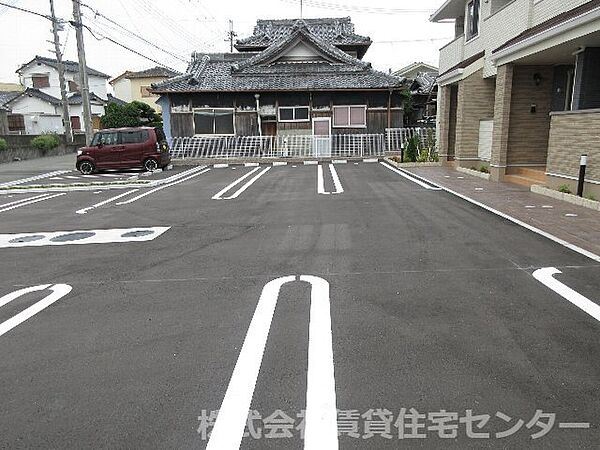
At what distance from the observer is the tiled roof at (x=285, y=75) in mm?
21328

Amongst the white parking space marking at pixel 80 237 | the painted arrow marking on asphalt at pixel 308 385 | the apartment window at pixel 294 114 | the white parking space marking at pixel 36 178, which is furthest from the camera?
the apartment window at pixel 294 114

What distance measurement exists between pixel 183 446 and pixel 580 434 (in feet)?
6.57

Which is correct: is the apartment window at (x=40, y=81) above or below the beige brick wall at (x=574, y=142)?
above

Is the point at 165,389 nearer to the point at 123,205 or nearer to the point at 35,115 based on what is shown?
the point at 123,205

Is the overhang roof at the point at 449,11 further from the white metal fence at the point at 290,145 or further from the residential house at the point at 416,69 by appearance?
the residential house at the point at 416,69

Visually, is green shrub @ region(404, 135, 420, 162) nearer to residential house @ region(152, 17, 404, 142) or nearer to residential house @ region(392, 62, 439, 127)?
residential house @ region(152, 17, 404, 142)

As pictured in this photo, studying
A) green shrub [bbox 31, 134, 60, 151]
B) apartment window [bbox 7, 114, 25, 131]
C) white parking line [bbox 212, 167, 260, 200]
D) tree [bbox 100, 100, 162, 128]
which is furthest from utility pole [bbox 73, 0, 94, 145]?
apartment window [bbox 7, 114, 25, 131]

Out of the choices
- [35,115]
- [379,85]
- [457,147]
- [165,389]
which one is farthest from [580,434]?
[35,115]

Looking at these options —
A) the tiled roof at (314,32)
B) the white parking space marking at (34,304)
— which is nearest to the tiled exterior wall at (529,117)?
the white parking space marking at (34,304)

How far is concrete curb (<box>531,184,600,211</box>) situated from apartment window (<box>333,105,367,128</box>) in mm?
13149

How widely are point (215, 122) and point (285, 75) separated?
4.36 metres

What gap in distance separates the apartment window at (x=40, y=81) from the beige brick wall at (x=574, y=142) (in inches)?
1914

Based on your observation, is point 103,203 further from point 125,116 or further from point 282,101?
point 125,116

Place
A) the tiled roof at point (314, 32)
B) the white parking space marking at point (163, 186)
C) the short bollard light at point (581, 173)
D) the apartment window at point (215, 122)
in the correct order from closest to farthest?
the short bollard light at point (581, 173), the white parking space marking at point (163, 186), the apartment window at point (215, 122), the tiled roof at point (314, 32)
